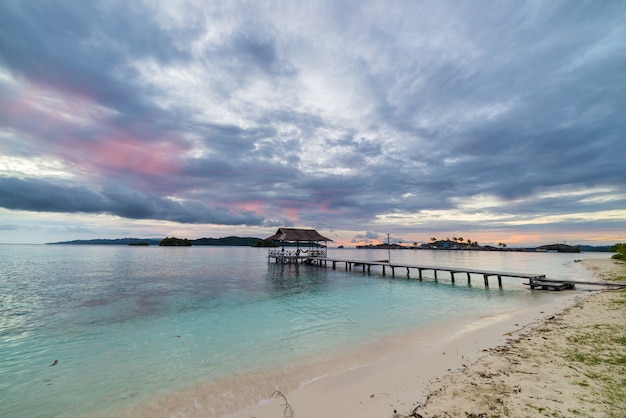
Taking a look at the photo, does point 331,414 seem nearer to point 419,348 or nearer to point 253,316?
point 419,348

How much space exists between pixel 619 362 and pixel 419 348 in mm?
4397

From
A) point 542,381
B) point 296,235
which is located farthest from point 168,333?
point 296,235

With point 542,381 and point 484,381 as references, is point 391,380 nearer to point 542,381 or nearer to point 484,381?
point 484,381

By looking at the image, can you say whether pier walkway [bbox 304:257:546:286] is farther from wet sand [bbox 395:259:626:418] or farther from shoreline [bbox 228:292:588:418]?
wet sand [bbox 395:259:626:418]

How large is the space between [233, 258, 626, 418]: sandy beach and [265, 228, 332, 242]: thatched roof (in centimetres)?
2831

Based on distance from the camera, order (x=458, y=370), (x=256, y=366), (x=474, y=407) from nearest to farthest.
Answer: (x=474, y=407) → (x=458, y=370) → (x=256, y=366)

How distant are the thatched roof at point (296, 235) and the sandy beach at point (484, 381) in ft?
92.9

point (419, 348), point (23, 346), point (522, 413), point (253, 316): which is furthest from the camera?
point (253, 316)

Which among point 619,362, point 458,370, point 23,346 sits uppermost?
point 619,362

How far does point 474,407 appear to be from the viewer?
4484mm

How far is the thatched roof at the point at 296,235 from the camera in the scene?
1458 inches

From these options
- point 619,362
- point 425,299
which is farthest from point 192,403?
point 425,299

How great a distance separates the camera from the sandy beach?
14.7 feet

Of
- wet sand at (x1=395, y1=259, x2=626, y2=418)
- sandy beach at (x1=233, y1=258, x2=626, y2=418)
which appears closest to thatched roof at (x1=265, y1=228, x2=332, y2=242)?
sandy beach at (x1=233, y1=258, x2=626, y2=418)
